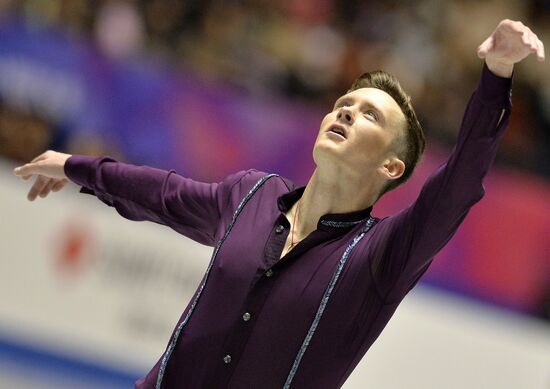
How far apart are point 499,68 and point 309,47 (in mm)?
4892

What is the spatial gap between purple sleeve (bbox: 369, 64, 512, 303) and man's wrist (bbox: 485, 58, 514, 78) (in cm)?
1

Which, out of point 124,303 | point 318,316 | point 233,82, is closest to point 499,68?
point 318,316

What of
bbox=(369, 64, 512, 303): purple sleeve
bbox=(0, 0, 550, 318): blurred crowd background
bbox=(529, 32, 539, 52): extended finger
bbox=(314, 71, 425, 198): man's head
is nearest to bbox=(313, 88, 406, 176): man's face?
bbox=(314, 71, 425, 198): man's head

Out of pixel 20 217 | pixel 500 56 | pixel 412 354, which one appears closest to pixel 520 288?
pixel 412 354

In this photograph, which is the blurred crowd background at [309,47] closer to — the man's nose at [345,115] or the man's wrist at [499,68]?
the man's nose at [345,115]

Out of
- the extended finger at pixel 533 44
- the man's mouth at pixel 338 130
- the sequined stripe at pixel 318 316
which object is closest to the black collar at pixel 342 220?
the sequined stripe at pixel 318 316

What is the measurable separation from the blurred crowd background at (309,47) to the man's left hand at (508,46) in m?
4.04

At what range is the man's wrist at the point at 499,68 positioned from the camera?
96.0 inches

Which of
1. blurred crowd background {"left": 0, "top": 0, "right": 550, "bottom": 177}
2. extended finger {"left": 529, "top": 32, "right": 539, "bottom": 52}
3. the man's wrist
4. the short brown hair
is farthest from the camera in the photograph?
blurred crowd background {"left": 0, "top": 0, "right": 550, "bottom": 177}

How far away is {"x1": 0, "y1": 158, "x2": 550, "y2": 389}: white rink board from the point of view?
5805mm

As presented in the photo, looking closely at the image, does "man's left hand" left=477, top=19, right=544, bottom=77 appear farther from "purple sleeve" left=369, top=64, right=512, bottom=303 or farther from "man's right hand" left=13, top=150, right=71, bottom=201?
"man's right hand" left=13, top=150, right=71, bottom=201

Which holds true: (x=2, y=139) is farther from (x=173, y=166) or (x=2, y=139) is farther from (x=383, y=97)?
(x=383, y=97)

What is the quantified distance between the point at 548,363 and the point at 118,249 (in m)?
3.18

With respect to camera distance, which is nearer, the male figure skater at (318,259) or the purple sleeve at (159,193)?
the male figure skater at (318,259)
